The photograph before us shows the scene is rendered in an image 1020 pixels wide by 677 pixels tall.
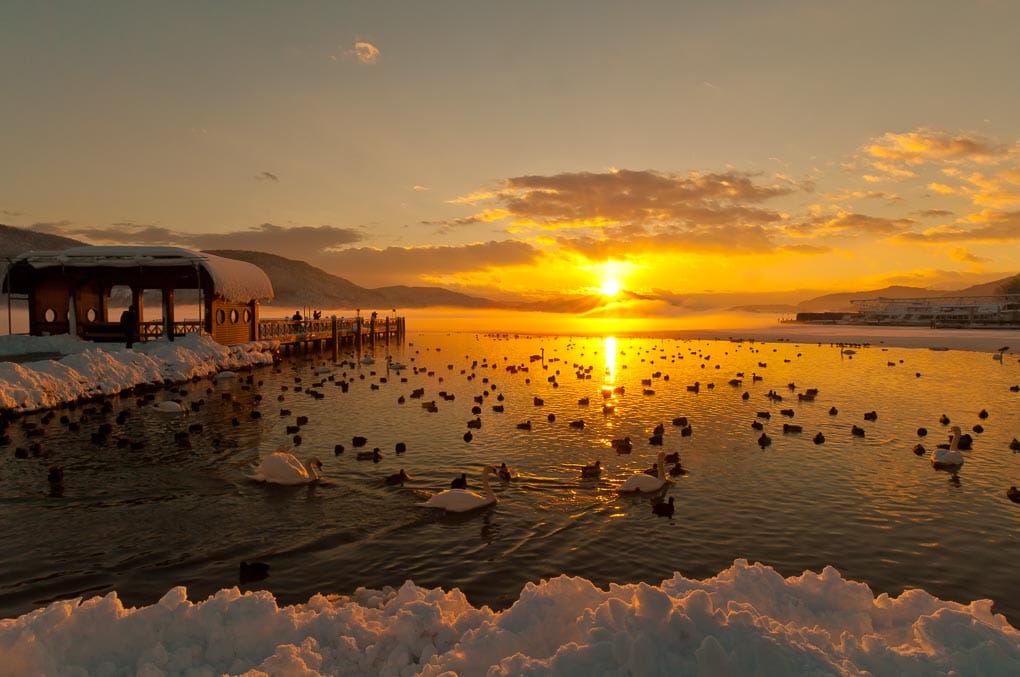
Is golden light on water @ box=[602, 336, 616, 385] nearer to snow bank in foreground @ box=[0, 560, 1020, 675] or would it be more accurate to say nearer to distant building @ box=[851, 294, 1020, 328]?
snow bank in foreground @ box=[0, 560, 1020, 675]

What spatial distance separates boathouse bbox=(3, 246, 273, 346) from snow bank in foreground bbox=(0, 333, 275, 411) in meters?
2.54

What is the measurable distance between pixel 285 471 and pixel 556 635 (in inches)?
460

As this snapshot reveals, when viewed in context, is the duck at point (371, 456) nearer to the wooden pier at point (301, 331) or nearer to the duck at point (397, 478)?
the duck at point (397, 478)

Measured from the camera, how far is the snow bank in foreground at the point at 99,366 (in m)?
27.9

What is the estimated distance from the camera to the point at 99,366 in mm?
33375

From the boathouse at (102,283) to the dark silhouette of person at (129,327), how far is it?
0.70 ft

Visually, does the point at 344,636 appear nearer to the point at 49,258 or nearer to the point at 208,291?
the point at 208,291

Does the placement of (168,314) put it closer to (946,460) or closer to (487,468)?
(487,468)

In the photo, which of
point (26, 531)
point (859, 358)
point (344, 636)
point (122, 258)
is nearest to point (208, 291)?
point (122, 258)

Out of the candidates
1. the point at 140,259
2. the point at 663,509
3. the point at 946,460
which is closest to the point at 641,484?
the point at 663,509

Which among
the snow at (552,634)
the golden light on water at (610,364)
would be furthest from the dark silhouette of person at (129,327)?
the snow at (552,634)

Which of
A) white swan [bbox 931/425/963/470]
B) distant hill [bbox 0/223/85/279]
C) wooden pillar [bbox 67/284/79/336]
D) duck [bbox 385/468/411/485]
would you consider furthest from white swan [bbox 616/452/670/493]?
distant hill [bbox 0/223/85/279]

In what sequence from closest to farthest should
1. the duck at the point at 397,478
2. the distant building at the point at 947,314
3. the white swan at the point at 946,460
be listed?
the duck at the point at 397,478
the white swan at the point at 946,460
the distant building at the point at 947,314

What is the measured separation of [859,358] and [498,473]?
54584mm
